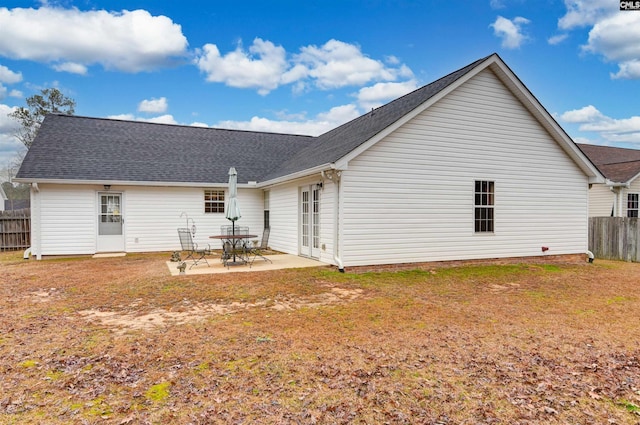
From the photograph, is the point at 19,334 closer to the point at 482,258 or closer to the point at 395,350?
the point at 395,350

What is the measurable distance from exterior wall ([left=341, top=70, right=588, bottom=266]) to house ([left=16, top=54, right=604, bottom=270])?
0.10ft

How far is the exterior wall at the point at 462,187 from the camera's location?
9.61 metres

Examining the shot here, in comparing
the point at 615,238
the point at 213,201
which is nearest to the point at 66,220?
the point at 213,201

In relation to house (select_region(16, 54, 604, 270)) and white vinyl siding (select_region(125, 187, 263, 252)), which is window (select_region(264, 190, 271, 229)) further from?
white vinyl siding (select_region(125, 187, 263, 252))

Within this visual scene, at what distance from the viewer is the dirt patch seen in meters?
5.33

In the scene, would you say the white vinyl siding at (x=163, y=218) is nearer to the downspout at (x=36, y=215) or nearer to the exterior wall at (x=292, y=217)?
the exterior wall at (x=292, y=217)

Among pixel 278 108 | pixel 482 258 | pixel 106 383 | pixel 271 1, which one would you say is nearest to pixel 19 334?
pixel 106 383

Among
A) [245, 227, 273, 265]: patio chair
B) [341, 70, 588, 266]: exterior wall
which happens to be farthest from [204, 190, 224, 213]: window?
[341, 70, 588, 266]: exterior wall

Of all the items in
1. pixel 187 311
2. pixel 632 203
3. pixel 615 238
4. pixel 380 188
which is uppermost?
pixel 380 188

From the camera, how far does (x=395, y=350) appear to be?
4.29m

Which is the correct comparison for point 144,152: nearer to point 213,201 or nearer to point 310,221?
point 213,201

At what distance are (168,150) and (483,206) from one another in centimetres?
1220

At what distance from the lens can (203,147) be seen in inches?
661

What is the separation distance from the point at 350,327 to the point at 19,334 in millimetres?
4177
